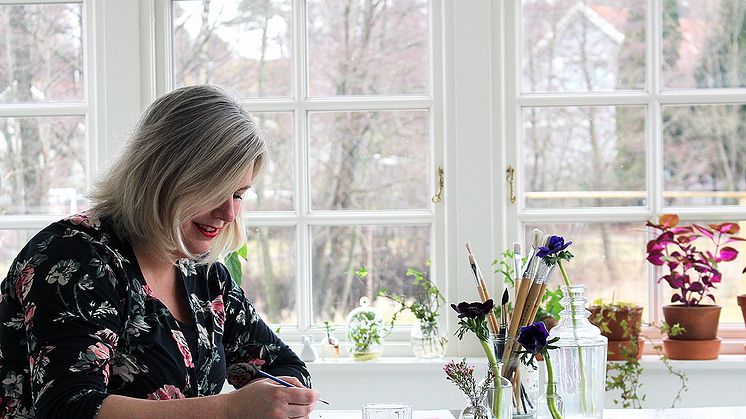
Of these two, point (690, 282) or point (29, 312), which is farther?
point (690, 282)

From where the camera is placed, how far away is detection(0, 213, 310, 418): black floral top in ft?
5.66

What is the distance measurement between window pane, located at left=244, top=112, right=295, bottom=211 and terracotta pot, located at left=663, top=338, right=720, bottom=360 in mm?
1396

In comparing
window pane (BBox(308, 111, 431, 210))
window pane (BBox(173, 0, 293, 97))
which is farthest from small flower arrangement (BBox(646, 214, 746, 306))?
window pane (BBox(173, 0, 293, 97))

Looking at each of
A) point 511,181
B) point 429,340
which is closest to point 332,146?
point 511,181

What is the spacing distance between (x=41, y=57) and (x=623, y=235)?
84.9 inches

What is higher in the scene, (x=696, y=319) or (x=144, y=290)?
(x=144, y=290)

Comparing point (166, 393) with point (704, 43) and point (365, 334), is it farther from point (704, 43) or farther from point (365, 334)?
point (704, 43)

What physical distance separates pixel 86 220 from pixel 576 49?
2.11 m

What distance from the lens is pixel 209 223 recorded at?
209 cm

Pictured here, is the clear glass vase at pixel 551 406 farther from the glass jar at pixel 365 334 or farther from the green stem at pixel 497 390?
the glass jar at pixel 365 334

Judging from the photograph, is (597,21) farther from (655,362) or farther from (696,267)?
(655,362)

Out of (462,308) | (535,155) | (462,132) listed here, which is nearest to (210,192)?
(462,308)

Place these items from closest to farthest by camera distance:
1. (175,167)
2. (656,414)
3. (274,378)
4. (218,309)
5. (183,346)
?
(175,167), (183,346), (274,378), (218,309), (656,414)

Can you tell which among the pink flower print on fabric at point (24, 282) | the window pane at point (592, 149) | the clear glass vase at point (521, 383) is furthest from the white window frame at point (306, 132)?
the pink flower print on fabric at point (24, 282)
